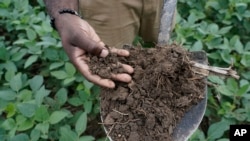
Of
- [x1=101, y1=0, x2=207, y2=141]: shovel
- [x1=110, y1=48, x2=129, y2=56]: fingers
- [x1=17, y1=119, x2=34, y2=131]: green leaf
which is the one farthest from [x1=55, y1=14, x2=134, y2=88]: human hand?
[x1=17, y1=119, x2=34, y2=131]: green leaf

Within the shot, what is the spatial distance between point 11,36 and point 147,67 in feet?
4.02

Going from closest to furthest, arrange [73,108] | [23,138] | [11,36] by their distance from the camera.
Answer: [23,138], [73,108], [11,36]

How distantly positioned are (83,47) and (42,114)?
0.39 metres

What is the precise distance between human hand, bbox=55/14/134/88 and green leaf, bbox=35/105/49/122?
0.30 meters

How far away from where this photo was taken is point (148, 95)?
54.8 inches

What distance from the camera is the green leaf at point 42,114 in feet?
5.33

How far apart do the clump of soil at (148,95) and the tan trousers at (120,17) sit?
0.89ft

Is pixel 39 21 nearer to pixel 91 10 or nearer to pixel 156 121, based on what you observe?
pixel 91 10

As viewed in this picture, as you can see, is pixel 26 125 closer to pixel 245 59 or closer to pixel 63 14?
pixel 63 14

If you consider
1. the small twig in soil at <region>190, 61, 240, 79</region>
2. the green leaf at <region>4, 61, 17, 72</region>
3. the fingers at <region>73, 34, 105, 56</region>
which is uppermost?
the fingers at <region>73, 34, 105, 56</region>

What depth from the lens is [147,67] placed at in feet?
4.66

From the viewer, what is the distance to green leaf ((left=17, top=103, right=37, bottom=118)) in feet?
5.41

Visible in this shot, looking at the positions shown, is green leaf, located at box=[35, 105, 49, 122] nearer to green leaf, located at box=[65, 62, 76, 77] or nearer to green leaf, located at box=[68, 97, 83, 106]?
green leaf, located at box=[68, 97, 83, 106]

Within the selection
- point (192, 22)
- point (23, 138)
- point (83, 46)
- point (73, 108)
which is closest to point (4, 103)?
point (23, 138)
